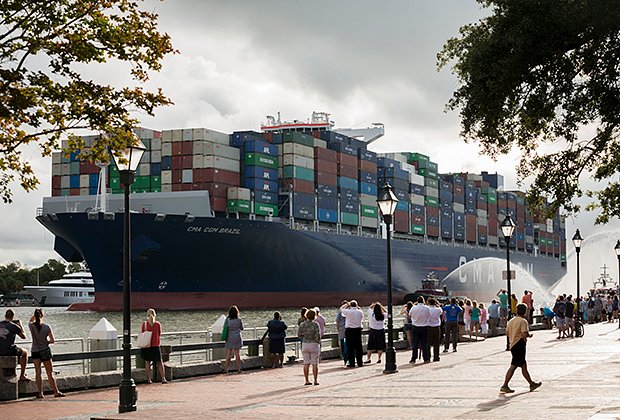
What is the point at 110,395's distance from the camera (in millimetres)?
18234

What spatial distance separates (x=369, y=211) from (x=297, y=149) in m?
12.9

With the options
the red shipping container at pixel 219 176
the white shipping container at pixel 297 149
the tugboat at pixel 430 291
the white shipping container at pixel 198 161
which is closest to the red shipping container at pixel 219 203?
the red shipping container at pixel 219 176

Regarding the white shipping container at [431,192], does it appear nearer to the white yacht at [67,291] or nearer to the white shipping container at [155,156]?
the white shipping container at [155,156]

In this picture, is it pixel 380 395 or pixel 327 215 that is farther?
pixel 327 215

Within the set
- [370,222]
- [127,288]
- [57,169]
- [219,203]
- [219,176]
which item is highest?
[57,169]

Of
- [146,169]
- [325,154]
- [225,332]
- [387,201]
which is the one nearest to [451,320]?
[387,201]

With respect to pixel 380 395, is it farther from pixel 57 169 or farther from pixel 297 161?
pixel 57 169

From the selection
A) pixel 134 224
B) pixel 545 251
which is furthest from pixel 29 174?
pixel 545 251

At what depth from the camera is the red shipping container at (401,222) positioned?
8681 cm

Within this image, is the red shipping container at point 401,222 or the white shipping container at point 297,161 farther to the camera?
the red shipping container at point 401,222

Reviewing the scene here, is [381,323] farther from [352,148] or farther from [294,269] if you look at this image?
[352,148]

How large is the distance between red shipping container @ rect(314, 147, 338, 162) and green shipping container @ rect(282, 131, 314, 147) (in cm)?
78

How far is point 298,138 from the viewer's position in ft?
244

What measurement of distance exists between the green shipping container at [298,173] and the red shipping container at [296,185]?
284 mm
